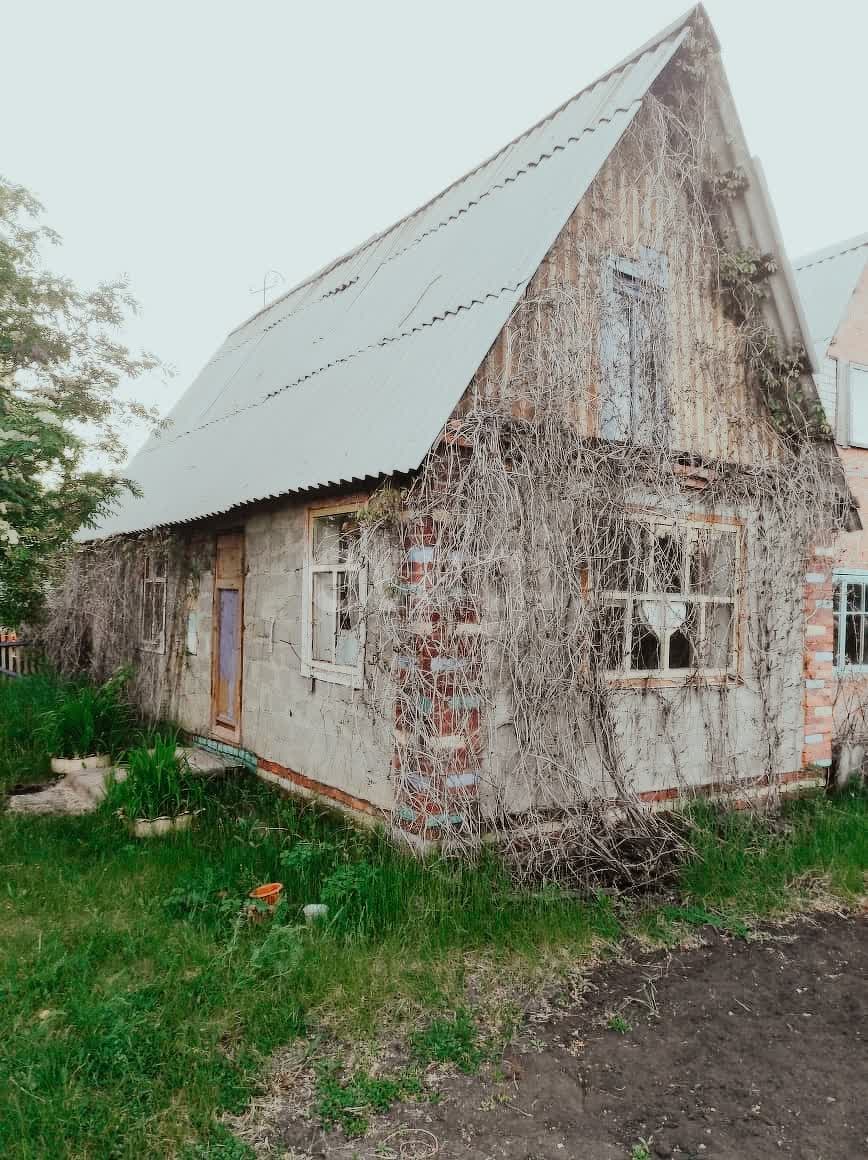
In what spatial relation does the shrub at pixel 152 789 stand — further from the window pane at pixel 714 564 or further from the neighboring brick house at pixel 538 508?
the window pane at pixel 714 564

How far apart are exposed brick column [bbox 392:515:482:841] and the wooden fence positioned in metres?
11.0

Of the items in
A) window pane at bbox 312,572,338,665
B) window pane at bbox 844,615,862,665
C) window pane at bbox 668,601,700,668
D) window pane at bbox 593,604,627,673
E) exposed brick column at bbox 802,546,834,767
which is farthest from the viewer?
window pane at bbox 844,615,862,665

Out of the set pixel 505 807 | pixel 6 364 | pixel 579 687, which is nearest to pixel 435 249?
pixel 6 364

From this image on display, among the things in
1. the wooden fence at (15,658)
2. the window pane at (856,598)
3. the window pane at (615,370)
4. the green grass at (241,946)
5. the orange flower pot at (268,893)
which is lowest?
the green grass at (241,946)

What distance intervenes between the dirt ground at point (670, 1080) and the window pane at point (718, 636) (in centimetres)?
322

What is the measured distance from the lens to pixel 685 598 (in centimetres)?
715

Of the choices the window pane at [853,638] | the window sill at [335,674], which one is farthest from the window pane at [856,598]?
the window sill at [335,674]

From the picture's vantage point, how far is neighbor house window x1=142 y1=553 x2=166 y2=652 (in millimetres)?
10711

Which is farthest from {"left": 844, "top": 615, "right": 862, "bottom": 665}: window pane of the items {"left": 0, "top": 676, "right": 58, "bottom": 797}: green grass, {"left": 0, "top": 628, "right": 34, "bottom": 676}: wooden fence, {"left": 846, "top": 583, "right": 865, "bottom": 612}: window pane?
{"left": 0, "top": 628, "right": 34, "bottom": 676}: wooden fence

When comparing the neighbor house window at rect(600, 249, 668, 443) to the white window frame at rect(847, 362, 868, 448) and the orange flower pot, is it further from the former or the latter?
the white window frame at rect(847, 362, 868, 448)

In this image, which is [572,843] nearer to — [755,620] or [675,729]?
[675,729]

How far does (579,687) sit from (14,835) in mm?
4746

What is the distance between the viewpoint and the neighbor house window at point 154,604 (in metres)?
10.7

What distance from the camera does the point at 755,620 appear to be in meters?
7.80
